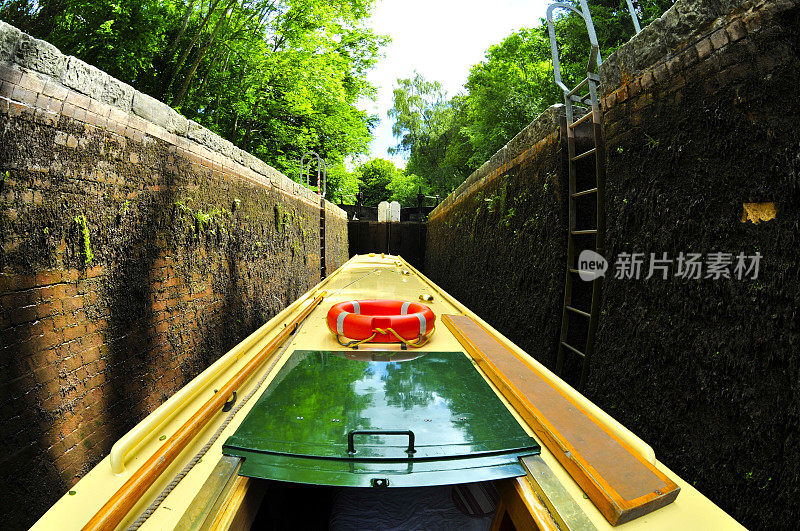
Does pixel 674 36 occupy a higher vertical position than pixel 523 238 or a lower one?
higher

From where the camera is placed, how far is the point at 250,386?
7.22 ft

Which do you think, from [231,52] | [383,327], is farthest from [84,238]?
[231,52]

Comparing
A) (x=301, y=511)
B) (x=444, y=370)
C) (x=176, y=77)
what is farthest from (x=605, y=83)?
(x=176, y=77)

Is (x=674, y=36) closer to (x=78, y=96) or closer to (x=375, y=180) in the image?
(x=78, y=96)

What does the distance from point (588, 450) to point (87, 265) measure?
9.97 ft

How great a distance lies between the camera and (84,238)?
8.12ft

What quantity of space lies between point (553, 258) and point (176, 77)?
11.0 m

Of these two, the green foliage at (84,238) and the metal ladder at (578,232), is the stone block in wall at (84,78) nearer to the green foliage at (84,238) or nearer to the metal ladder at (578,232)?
the green foliage at (84,238)

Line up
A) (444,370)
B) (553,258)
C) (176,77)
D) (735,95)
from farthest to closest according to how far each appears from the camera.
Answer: (176,77), (553,258), (444,370), (735,95)

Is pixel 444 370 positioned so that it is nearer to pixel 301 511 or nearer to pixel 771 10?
pixel 301 511

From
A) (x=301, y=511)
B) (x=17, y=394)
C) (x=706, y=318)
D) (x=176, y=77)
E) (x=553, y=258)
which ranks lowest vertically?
(x=301, y=511)

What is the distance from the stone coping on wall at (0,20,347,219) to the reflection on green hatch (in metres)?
2.12

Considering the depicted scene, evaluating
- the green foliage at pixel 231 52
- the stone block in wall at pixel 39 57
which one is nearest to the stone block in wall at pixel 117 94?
the stone block in wall at pixel 39 57

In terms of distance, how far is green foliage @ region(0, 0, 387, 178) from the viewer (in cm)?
880
